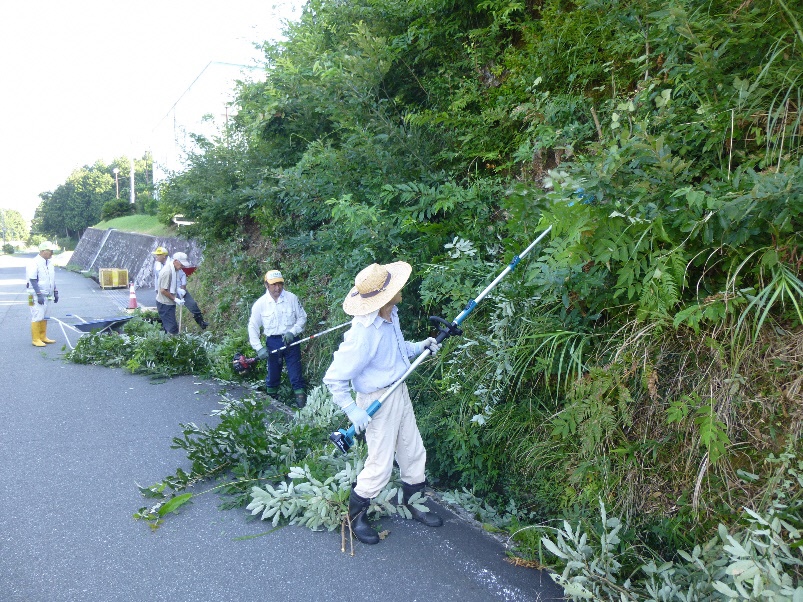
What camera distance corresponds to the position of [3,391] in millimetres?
8273

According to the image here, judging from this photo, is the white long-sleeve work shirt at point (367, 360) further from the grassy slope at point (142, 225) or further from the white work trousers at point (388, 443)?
the grassy slope at point (142, 225)

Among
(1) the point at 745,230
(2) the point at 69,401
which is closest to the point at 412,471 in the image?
(1) the point at 745,230

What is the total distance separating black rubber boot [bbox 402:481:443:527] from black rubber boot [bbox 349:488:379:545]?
13.7 inches

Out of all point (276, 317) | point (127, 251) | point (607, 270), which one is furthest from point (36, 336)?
point (127, 251)

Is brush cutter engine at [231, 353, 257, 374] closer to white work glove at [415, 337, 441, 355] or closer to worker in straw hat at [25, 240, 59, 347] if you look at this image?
white work glove at [415, 337, 441, 355]

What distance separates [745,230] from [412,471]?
2.73 m

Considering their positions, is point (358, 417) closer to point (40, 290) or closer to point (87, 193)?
point (40, 290)

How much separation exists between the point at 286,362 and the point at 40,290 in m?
7.19

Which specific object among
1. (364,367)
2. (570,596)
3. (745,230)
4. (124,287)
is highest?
(745,230)

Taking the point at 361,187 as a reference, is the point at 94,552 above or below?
below

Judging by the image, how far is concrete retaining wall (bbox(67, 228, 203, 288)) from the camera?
21.5m

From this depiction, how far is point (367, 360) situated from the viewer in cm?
435

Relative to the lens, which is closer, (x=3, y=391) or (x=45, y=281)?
(x=3, y=391)

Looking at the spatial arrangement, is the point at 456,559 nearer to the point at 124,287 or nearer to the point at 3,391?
the point at 3,391
